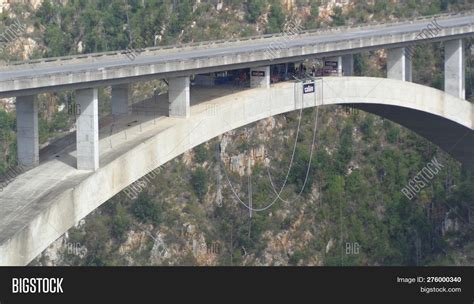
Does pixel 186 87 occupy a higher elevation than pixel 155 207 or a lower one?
higher

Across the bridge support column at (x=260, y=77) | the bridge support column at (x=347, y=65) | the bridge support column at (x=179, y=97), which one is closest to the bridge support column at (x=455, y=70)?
the bridge support column at (x=347, y=65)

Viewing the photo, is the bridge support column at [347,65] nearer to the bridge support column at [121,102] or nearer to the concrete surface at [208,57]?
the concrete surface at [208,57]

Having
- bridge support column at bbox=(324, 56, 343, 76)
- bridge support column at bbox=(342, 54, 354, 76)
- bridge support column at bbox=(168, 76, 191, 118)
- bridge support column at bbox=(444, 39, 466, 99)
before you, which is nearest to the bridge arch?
bridge support column at bbox=(168, 76, 191, 118)

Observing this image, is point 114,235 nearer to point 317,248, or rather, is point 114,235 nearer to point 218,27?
point 317,248

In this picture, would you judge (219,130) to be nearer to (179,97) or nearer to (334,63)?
(179,97)
